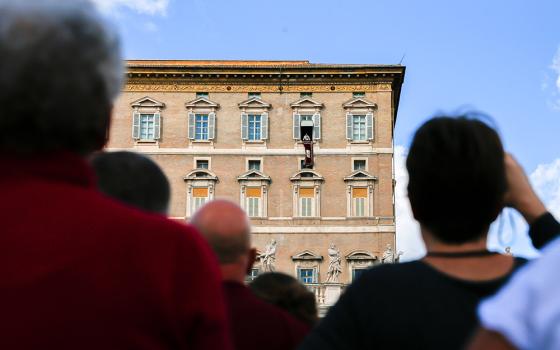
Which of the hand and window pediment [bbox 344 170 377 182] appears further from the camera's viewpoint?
window pediment [bbox 344 170 377 182]

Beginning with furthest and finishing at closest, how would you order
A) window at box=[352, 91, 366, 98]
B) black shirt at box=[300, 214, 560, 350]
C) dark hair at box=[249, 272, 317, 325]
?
window at box=[352, 91, 366, 98] < dark hair at box=[249, 272, 317, 325] < black shirt at box=[300, 214, 560, 350]

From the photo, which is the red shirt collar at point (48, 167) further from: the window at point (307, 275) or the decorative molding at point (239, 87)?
the decorative molding at point (239, 87)

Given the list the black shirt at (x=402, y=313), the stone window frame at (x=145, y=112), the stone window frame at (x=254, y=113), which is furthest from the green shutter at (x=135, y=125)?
the black shirt at (x=402, y=313)


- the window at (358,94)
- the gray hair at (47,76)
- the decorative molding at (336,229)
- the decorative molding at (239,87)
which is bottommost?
the gray hair at (47,76)

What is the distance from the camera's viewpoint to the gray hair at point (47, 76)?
2020 mm

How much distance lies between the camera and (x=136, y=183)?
2.69 metres

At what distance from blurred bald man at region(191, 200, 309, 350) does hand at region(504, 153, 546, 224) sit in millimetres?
1131

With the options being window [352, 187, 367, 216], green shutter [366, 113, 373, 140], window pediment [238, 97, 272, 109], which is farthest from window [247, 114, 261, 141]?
window [352, 187, 367, 216]

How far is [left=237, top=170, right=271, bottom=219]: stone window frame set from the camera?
36.1 m

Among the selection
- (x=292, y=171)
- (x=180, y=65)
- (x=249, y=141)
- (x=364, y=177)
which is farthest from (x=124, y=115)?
(x=364, y=177)

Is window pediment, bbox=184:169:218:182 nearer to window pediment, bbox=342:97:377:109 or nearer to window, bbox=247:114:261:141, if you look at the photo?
window, bbox=247:114:261:141

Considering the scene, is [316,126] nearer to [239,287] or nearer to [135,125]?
[135,125]

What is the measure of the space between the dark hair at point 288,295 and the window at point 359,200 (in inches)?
1264

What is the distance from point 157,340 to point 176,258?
0.68 feet
